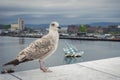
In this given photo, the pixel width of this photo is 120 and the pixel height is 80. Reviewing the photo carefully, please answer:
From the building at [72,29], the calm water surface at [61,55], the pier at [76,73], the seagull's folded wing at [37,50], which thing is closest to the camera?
the pier at [76,73]

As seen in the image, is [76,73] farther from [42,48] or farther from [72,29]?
[72,29]

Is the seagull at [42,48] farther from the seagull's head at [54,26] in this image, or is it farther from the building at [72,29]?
the building at [72,29]

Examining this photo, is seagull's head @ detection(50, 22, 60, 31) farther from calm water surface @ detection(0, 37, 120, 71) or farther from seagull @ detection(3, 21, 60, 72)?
calm water surface @ detection(0, 37, 120, 71)

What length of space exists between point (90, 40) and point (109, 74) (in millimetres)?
50269

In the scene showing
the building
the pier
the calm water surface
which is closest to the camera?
the pier

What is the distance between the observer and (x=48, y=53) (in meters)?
1.88

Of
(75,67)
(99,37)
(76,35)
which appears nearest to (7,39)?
(76,35)

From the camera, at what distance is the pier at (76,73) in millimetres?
1630

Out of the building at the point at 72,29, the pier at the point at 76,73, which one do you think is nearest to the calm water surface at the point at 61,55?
the building at the point at 72,29

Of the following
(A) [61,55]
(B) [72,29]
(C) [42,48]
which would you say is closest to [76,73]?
(C) [42,48]

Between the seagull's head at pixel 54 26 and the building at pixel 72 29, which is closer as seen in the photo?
the seagull's head at pixel 54 26

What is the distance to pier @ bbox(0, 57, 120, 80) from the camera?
5.35ft

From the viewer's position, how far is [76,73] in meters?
1.77

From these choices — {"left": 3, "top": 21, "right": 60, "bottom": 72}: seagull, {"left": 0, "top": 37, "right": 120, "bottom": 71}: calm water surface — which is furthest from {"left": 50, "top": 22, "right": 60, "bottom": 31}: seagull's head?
{"left": 0, "top": 37, "right": 120, "bottom": 71}: calm water surface
